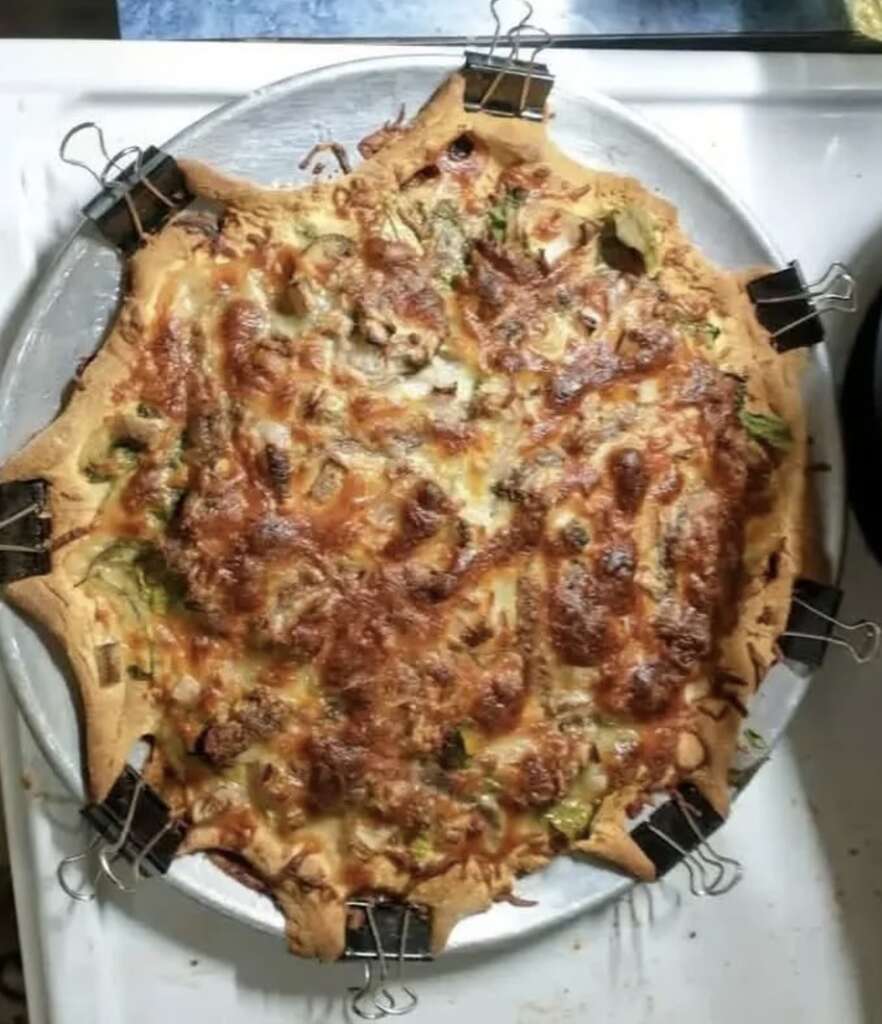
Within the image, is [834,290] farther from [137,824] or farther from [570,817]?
[137,824]

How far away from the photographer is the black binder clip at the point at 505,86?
3.21 feet

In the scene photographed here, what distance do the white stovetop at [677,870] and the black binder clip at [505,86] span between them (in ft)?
0.33

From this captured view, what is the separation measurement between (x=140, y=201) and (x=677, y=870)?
24.0 inches

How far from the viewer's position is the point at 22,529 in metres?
0.90

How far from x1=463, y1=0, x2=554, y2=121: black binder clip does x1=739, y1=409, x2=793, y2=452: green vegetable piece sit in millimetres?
249

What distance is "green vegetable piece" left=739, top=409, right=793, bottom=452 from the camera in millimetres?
1008

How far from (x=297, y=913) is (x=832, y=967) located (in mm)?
441

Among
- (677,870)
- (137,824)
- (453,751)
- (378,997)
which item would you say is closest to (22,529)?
(137,824)

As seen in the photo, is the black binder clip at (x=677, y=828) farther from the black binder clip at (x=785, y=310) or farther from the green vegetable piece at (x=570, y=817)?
the black binder clip at (x=785, y=310)

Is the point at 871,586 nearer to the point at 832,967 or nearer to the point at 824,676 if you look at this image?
the point at 824,676

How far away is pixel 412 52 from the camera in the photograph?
3.24 ft

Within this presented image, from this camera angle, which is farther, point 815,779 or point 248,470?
point 815,779

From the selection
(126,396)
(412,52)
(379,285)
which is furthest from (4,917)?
(412,52)

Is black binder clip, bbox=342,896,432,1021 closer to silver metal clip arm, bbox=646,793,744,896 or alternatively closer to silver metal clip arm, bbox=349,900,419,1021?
silver metal clip arm, bbox=349,900,419,1021
